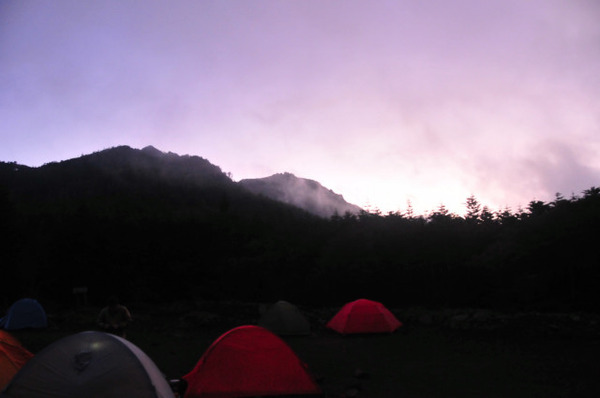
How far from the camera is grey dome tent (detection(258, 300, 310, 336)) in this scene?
560 inches

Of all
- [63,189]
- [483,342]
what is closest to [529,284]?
[483,342]

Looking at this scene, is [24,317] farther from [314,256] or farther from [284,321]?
[314,256]

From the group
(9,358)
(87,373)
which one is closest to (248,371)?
(87,373)

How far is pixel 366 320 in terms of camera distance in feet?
46.9

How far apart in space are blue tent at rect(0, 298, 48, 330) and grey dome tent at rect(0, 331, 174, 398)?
37.9 feet

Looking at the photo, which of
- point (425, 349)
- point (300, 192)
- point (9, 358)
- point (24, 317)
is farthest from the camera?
point (300, 192)

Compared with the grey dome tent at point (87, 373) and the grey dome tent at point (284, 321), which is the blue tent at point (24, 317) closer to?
the grey dome tent at point (284, 321)

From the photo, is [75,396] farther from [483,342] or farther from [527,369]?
[483,342]

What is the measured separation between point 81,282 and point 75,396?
62.5 feet

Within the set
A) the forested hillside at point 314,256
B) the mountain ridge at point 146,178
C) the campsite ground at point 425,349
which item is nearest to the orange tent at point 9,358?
the campsite ground at point 425,349

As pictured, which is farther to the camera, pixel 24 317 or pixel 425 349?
Result: pixel 24 317

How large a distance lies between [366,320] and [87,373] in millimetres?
10218

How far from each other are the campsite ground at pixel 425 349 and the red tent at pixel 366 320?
0.80ft

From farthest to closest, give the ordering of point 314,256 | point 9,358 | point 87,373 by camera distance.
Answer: point 314,256 < point 9,358 < point 87,373
